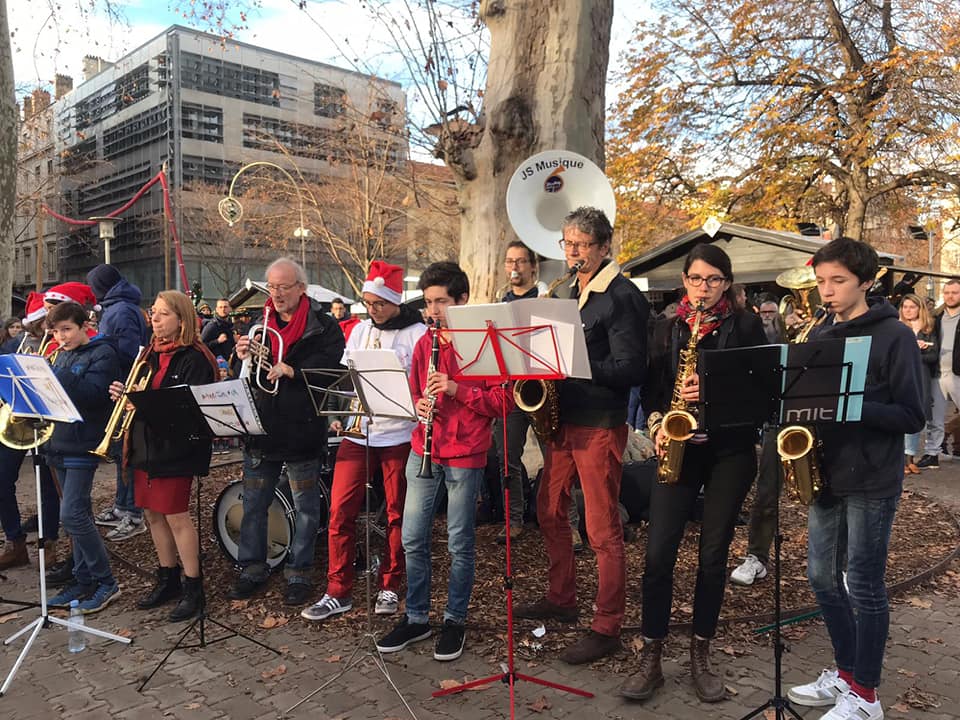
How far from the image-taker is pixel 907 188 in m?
20.0

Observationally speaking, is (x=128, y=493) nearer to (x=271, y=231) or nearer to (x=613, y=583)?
(x=613, y=583)

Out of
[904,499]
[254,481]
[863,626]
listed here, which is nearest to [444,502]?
[254,481]

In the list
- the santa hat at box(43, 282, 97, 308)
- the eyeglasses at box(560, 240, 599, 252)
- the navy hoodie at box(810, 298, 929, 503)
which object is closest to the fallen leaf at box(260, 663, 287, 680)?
the eyeglasses at box(560, 240, 599, 252)

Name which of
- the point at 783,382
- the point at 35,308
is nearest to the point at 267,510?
the point at 35,308

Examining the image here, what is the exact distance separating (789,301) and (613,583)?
228 inches

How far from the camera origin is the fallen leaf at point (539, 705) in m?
3.60

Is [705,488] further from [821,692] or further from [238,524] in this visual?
[238,524]

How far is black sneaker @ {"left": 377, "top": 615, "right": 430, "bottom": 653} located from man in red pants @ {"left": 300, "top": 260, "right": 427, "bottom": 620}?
43 centimetres

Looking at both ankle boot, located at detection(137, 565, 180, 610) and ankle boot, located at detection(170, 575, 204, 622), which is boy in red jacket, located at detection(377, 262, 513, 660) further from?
ankle boot, located at detection(137, 565, 180, 610)

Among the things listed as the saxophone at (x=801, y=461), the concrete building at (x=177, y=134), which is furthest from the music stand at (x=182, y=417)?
the concrete building at (x=177, y=134)

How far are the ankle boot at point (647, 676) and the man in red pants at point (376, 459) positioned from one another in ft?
5.42

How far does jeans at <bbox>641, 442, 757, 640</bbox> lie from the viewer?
11.5ft

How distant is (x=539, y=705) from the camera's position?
3627mm

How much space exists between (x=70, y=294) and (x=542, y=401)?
417 centimetres
